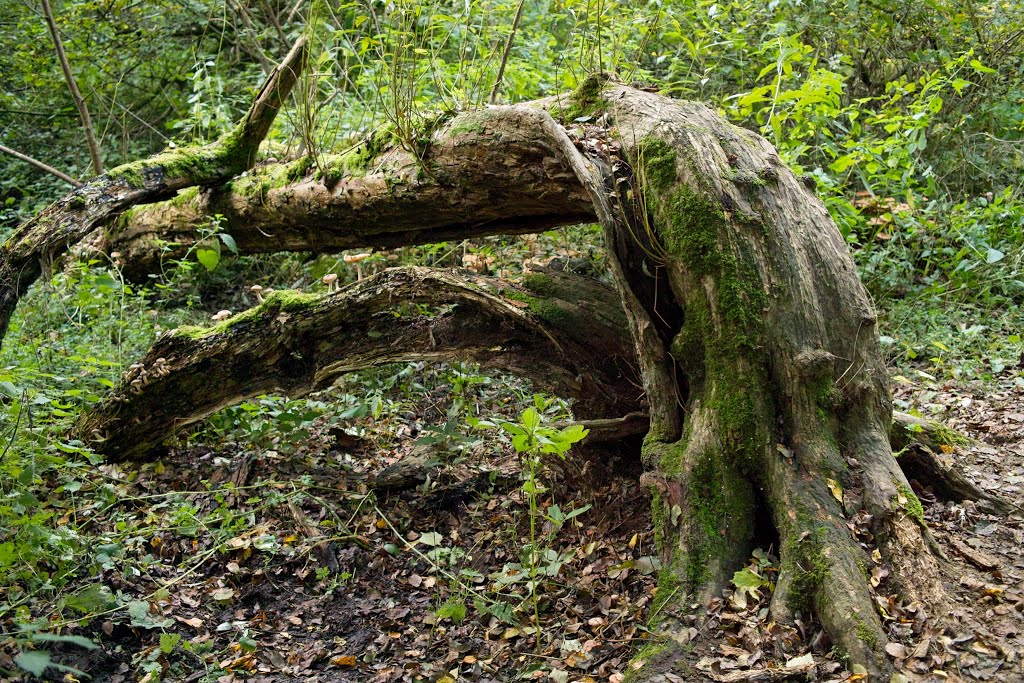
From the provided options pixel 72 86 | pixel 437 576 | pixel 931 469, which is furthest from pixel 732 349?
pixel 72 86

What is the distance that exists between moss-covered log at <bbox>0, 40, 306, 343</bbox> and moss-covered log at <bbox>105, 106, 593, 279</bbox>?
0.69 feet

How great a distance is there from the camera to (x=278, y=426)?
4918 mm

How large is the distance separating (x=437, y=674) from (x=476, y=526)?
1115 millimetres

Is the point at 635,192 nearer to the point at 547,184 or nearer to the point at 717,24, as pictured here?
the point at 547,184

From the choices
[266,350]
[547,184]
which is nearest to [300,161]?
[266,350]

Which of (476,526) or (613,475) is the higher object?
(613,475)

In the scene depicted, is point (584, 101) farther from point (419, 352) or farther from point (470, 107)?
point (419, 352)

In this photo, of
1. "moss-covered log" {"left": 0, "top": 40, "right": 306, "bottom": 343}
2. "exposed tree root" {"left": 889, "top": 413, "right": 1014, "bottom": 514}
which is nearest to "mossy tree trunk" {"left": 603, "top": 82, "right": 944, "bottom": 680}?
"exposed tree root" {"left": 889, "top": 413, "right": 1014, "bottom": 514}

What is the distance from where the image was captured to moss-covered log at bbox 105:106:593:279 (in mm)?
3977

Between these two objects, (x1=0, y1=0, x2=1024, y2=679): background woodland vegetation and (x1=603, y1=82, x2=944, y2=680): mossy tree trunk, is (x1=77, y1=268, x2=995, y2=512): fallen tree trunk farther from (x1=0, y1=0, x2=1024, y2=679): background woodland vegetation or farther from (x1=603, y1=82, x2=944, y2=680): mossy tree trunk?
(x1=603, y1=82, x2=944, y2=680): mossy tree trunk

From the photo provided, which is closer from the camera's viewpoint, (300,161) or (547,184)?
(547,184)

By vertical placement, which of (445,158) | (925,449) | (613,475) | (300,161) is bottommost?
(613,475)

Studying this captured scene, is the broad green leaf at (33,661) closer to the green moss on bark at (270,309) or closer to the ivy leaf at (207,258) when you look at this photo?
the green moss on bark at (270,309)

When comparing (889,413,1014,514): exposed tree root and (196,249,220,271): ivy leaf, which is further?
(196,249,220,271): ivy leaf
